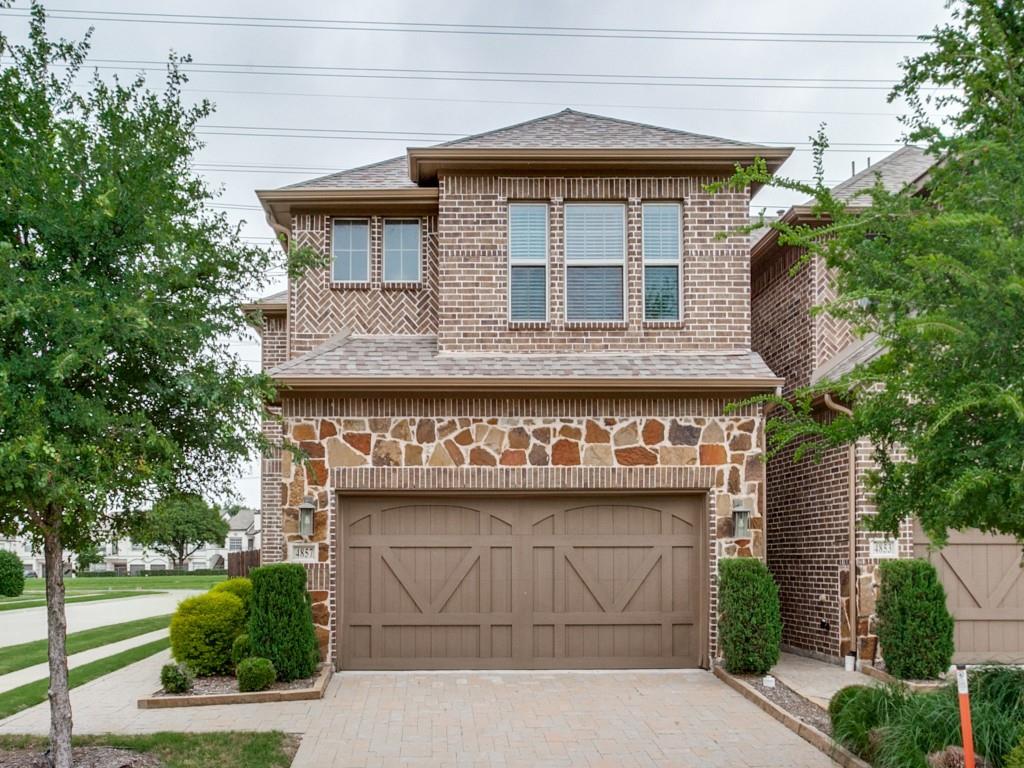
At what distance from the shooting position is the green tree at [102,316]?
740cm

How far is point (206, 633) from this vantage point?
1207cm

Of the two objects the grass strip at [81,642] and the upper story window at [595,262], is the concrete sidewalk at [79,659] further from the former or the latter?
the upper story window at [595,262]

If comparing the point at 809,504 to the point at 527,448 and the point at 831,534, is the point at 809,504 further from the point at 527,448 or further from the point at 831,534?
the point at 527,448

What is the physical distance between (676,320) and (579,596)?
12.5ft

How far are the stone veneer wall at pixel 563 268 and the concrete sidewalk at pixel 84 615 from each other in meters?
9.71

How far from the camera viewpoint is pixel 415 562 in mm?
12977

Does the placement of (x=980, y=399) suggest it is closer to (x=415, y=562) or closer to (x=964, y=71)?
(x=964, y=71)

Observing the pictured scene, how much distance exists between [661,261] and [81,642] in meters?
11.7

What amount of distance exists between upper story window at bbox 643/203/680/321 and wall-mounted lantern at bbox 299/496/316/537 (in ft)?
16.3

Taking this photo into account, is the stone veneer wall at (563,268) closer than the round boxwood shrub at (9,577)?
Yes

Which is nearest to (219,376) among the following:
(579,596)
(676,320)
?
(579,596)

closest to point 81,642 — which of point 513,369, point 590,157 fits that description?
point 513,369

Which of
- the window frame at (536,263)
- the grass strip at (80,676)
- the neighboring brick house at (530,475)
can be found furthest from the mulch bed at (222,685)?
the window frame at (536,263)

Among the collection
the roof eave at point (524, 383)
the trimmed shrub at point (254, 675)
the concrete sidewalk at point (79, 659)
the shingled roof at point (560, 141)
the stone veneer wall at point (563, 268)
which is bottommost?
the concrete sidewalk at point (79, 659)
